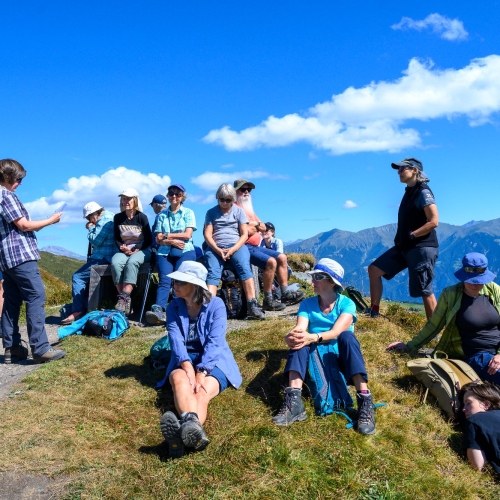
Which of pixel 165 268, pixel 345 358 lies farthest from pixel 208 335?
pixel 165 268

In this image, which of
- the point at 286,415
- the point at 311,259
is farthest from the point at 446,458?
the point at 311,259

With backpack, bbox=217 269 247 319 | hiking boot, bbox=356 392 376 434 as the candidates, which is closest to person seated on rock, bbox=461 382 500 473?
hiking boot, bbox=356 392 376 434

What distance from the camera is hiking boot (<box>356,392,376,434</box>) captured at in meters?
5.23

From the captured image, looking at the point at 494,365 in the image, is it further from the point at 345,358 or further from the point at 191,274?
the point at 191,274

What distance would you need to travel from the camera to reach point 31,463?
4742 millimetres

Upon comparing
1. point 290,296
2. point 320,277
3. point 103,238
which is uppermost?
point 103,238

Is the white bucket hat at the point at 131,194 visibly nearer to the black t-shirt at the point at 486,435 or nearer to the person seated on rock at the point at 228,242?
the person seated on rock at the point at 228,242

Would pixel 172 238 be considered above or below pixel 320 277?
above

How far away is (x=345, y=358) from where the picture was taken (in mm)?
5625

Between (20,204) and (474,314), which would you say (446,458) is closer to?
(474,314)

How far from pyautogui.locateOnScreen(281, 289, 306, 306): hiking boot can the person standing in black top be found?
98.8 inches

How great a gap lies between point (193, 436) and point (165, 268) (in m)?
5.74

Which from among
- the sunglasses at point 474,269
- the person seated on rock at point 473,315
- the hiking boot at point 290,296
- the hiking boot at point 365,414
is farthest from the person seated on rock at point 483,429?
the hiking boot at point 290,296

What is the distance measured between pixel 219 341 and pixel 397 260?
3983 millimetres
